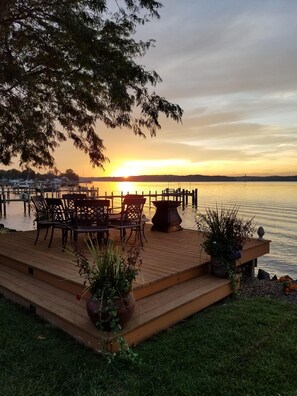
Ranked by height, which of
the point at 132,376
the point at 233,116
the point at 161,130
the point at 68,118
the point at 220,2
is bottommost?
the point at 132,376

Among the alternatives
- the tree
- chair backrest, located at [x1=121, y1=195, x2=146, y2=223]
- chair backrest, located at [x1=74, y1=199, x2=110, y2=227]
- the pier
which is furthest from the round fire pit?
the pier

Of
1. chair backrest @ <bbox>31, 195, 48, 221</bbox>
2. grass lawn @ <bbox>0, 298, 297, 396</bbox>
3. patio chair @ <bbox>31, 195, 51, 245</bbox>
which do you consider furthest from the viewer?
chair backrest @ <bbox>31, 195, 48, 221</bbox>

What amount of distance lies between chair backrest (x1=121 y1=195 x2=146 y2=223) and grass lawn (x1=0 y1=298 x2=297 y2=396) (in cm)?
245

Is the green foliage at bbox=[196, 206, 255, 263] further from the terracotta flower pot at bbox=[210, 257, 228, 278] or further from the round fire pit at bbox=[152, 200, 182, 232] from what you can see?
the round fire pit at bbox=[152, 200, 182, 232]

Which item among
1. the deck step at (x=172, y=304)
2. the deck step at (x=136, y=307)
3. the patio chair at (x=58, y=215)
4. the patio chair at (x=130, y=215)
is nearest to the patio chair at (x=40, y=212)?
the patio chair at (x=58, y=215)

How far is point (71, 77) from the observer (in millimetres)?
6430

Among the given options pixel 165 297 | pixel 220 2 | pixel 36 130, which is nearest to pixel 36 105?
pixel 36 130

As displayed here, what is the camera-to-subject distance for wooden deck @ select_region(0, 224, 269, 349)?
2.99m

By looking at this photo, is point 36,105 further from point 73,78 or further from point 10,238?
point 10,238

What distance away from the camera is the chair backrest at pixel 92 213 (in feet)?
Result: 16.0

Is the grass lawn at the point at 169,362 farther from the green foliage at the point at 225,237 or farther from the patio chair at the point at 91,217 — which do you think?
the patio chair at the point at 91,217

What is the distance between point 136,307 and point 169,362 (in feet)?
2.49

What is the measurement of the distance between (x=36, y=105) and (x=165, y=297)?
19.7 ft

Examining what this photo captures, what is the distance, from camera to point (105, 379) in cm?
236
